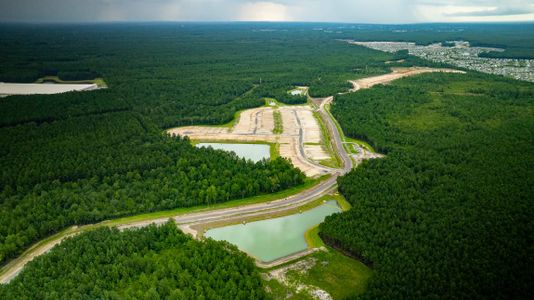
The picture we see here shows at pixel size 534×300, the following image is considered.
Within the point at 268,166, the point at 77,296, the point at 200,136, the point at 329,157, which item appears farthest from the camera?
the point at 200,136

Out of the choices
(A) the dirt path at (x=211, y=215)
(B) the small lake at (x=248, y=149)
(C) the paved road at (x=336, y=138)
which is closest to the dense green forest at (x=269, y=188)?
(A) the dirt path at (x=211, y=215)

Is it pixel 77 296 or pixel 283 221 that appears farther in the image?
pixel 283 221

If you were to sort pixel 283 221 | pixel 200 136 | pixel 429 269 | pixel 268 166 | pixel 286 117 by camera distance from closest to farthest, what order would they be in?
pixel 429 269 → pixel 283 221 → pixel 268 166 → pixel 200 136 → pixel 286 117

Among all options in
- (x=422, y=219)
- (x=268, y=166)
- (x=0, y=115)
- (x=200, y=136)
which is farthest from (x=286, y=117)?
(x=0, y=115)

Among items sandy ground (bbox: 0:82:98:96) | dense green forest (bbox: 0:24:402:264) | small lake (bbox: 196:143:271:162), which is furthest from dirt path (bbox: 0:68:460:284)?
sandy ground (bbox: 0:82:98:96)

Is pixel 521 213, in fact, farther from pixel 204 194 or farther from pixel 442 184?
pixel 204 194

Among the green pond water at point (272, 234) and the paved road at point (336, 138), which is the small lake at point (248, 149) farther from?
the green pond water at point (272, 234)

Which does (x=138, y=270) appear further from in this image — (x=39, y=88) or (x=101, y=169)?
(x=39, y=88)
